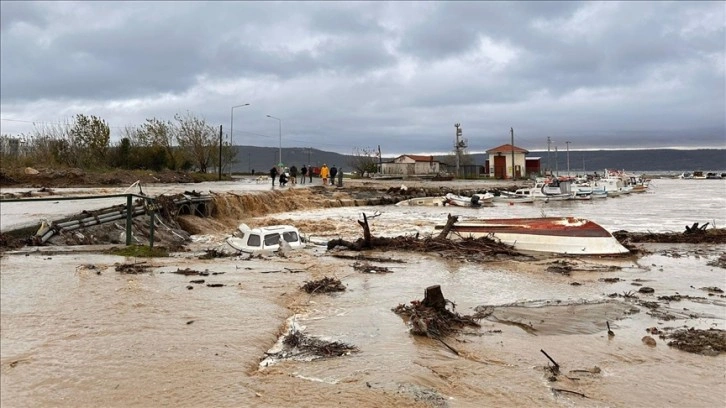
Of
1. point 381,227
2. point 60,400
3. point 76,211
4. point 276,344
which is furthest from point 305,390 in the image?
point 381,227

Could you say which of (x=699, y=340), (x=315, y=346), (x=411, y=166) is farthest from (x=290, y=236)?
(x=411, y=166)

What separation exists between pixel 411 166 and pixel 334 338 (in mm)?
96503

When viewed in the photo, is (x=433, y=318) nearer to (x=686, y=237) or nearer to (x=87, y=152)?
(x=686, y=237)

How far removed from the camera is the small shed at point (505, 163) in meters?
99.8

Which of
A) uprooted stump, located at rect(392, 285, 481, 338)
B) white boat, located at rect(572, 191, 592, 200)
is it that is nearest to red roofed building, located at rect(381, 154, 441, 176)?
white boat, located at rect(572, 191, 592, 200)

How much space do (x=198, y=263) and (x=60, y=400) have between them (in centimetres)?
851

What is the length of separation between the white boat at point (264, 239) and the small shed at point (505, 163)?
8532 centimetres

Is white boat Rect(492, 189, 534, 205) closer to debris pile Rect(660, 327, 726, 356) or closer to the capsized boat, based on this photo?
Result: the capsized boat

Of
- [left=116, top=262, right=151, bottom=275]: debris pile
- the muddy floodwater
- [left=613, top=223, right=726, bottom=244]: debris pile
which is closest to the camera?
the muddy floodwater

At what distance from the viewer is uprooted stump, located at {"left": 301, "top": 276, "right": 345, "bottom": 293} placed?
36.3 ft

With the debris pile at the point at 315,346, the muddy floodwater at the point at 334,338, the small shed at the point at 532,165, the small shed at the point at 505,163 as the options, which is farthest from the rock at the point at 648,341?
the small shed at the point at 532,165

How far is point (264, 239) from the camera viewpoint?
1681 centimetres

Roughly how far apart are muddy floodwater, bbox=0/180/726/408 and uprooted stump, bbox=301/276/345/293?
9.1 inches

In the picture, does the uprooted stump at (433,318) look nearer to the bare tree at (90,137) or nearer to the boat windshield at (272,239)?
the boat windshield at (272,239)
